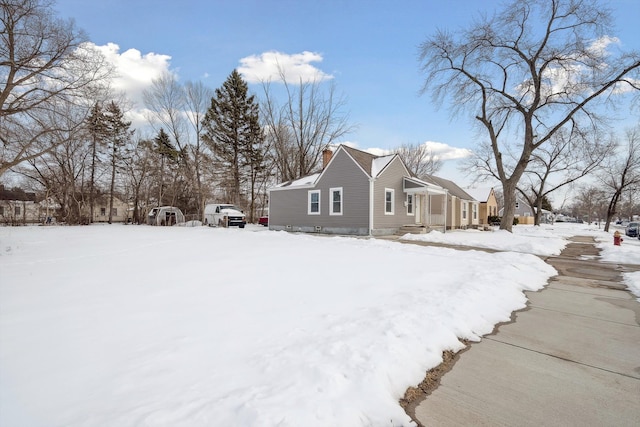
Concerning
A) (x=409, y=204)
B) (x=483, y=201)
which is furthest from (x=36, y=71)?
(x=483, y=201)

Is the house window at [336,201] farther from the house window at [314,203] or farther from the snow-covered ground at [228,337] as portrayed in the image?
the snow-covered ground at [228,337]

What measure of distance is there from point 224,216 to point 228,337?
18225 mm

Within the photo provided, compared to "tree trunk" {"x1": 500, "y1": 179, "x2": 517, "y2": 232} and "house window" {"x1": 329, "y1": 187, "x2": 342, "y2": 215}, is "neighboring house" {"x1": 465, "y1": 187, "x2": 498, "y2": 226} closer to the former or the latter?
"tree trunk" {"x1": 500, "y1": 179, "x2": 517, "y2": 232}

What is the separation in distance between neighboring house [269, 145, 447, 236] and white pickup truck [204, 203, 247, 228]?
3074 millimetres

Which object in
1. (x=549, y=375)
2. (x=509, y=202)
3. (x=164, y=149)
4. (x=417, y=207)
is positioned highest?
(x=164, y=149)

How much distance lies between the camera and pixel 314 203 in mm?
18344

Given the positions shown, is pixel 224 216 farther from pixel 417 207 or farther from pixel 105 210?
pixel 105 210

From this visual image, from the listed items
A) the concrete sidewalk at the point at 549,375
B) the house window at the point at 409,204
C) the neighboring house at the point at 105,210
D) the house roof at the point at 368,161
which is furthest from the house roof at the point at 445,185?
the neighboring house at the point at 105,210

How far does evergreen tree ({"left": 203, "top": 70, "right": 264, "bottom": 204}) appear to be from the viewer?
30.7 m

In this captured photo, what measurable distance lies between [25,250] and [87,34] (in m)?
8.75

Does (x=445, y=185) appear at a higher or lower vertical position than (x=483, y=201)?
higher

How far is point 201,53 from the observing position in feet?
46.6

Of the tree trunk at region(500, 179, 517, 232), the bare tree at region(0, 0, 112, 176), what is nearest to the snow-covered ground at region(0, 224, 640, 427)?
the bare tree at region(0, 0, 112, 176)

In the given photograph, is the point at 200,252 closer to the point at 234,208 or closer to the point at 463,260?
the point at 463,260
